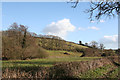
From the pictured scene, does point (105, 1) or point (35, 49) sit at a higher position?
point (105, 1)

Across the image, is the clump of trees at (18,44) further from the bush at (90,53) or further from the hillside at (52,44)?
the bush at (90,53)

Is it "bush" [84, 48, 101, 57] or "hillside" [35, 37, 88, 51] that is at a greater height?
"hillside" [35, 37, 88, 51]

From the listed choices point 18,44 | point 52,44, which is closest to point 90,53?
point 52,44

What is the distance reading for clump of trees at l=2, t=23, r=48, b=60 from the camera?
2230cm

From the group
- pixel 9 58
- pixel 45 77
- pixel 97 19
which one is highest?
pixel 97 19

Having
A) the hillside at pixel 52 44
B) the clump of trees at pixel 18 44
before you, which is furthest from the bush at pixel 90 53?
the clump of trees at pixel 18 44

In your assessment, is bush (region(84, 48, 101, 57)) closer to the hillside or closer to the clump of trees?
the hillside

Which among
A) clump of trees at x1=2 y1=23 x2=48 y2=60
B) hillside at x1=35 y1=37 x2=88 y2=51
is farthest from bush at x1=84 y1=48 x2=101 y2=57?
clump of trees at x1=2 y1=23 x2=48 y2=60

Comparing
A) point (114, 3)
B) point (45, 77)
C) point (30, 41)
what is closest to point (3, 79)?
point (45, 77)

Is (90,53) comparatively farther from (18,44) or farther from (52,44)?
(18,44)

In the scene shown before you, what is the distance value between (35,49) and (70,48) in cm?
2893

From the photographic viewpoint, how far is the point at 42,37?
41.8m

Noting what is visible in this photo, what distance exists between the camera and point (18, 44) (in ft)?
81.7

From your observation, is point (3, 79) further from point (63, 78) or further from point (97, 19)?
point (97, 19)
